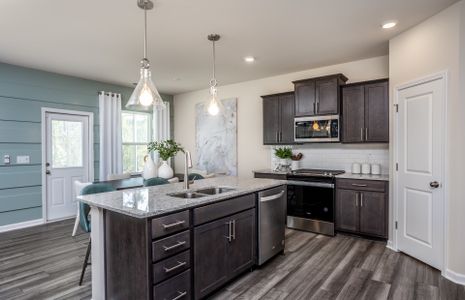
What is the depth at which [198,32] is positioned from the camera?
3354 millimetres

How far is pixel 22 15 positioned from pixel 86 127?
9.57 ft

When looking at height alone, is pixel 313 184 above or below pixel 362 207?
above

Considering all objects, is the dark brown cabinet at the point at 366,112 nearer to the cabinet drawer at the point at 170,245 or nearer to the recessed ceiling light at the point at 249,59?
the recessed ceiling light at the point at 249,59

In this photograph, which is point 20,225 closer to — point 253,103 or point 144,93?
point 144,93

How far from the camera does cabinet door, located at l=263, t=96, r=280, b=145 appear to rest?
5.12 metres

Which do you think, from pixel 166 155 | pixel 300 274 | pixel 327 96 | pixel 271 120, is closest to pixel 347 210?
pixel 300 274

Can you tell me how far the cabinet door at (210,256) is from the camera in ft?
7.46

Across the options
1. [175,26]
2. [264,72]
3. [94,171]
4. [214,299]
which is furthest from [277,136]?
[94,171]

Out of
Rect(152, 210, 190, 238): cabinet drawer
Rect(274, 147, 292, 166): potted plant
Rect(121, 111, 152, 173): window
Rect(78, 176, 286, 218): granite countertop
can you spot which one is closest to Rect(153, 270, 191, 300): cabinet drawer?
Rect(152, 210, 190, 238): cabinet drawer

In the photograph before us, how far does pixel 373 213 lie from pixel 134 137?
5.16 meters

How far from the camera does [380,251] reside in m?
3.53

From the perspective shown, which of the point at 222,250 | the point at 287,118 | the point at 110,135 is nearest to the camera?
the point at 222,250

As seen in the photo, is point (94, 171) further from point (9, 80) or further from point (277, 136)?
point (277, 136)

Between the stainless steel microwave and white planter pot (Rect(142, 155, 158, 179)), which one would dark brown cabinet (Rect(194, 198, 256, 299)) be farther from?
the stainless steel microwave
